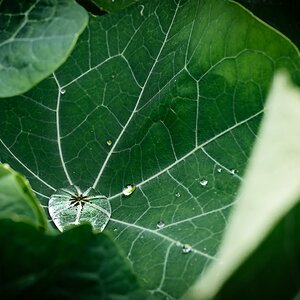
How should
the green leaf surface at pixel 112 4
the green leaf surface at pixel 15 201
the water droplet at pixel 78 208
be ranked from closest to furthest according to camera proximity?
the green leaf surface at pixel 15 201
the water droplet at pixel 78 208
the green leaf surface at pixel 112 4

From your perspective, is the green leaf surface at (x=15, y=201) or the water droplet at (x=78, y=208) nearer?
the green leaf surface at (x=15, y=201)

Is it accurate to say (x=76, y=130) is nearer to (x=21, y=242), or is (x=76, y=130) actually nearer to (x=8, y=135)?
Result: (x=8, y=135)

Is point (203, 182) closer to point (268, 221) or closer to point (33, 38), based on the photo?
point (268, 221)

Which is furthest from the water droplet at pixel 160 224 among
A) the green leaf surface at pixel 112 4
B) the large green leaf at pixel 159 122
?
the green leaf surface at pixel 112 4

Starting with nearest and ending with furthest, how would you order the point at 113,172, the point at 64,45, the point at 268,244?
1. the point at 268,244
2. the point at 64,45
3. the point at 113,172

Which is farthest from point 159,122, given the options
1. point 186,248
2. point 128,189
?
point 186,248

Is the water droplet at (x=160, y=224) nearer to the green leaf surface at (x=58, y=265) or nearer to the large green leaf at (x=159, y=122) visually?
the large green leaf at (x=159, y=122)

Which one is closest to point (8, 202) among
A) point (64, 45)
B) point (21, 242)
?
point (21, 242)
